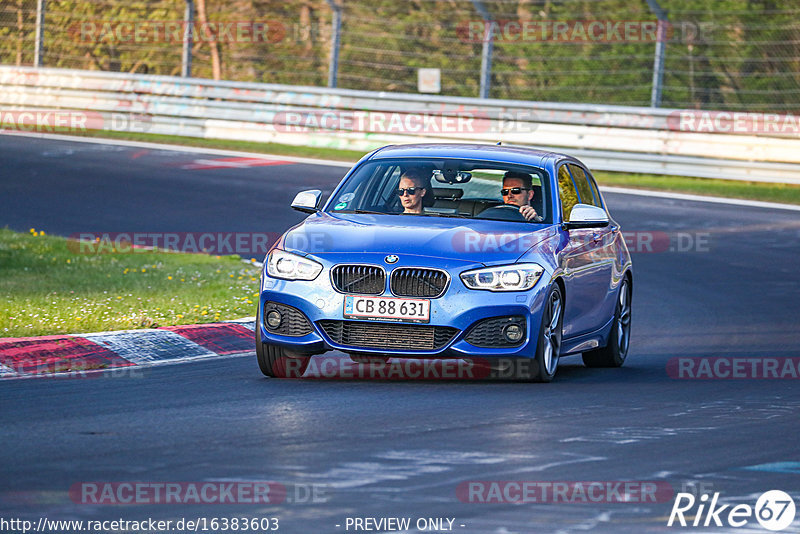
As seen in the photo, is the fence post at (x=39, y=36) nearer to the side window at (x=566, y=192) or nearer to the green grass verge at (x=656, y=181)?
the green grass verge at (x=656, y=181)

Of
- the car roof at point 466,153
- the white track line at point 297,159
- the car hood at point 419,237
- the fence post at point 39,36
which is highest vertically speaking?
the fence post at point 39,36

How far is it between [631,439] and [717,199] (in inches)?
620

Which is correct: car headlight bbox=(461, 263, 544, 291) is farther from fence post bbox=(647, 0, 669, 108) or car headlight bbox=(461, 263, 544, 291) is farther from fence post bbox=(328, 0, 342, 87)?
fence post bbox=(328, 0, 342, 87)

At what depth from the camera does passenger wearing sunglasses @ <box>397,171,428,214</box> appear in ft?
34.2

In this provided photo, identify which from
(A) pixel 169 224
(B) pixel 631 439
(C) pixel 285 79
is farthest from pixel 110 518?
(C) pixel 285 79

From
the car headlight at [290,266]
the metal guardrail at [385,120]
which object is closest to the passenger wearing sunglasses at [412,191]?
the car headlight at [290,266]

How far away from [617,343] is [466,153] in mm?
1924

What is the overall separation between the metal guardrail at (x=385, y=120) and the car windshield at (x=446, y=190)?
520 inches

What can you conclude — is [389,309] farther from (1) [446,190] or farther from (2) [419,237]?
(1) [446,190]

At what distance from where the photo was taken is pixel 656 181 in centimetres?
2461

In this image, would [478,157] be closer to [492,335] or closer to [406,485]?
[492,335]

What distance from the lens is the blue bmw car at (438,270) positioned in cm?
927

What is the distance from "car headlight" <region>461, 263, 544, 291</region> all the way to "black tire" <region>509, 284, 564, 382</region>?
21 centimetres

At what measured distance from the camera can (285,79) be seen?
39.2 m
